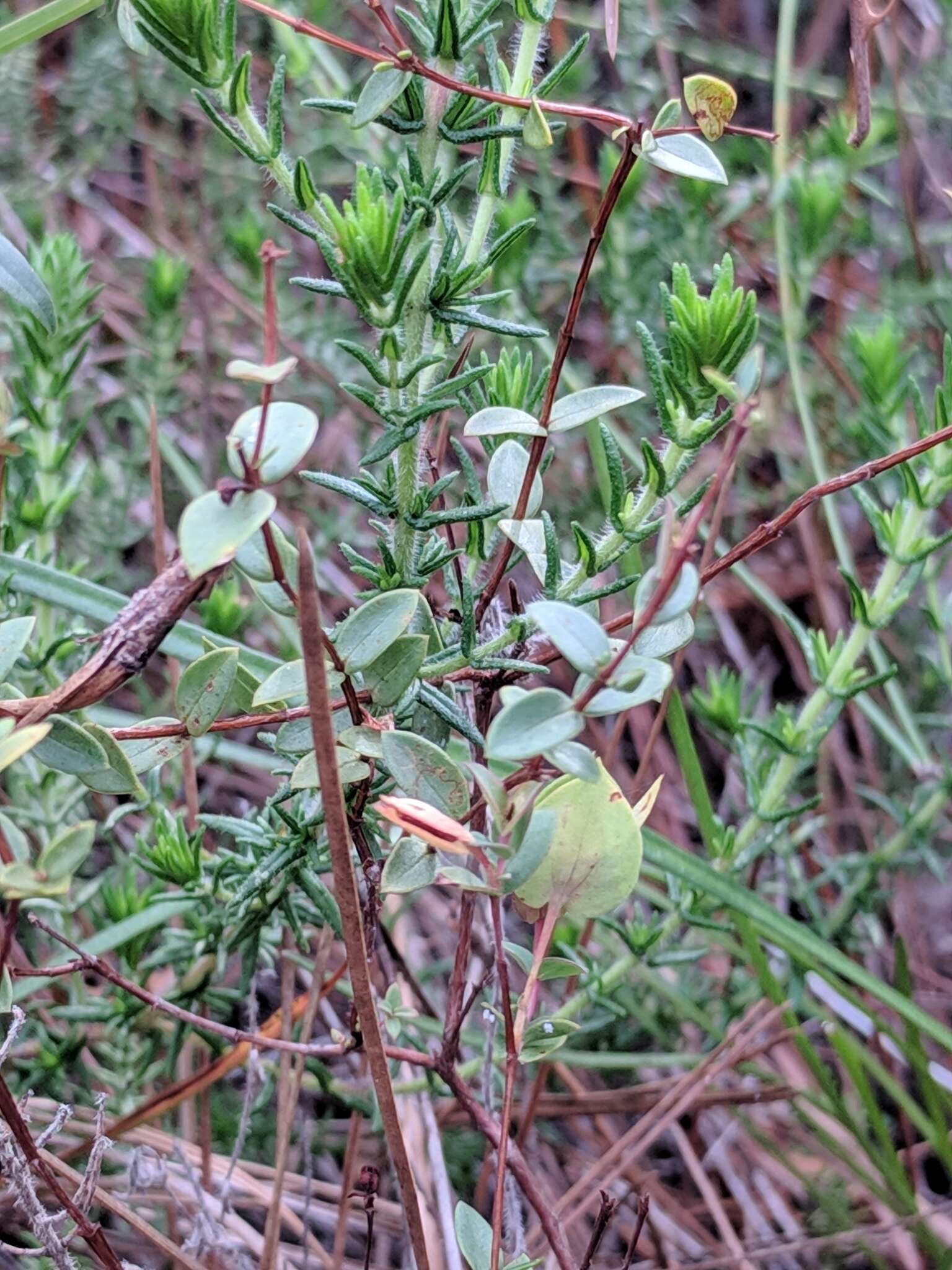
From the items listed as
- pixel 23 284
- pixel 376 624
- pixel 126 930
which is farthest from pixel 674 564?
pixel 126 930

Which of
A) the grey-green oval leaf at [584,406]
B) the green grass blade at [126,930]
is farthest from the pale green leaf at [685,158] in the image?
the green grass blade at [126,930]

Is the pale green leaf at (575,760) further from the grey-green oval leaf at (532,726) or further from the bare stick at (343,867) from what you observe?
the bare stick at (343,867)

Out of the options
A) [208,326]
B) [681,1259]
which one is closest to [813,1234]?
[681,1259]

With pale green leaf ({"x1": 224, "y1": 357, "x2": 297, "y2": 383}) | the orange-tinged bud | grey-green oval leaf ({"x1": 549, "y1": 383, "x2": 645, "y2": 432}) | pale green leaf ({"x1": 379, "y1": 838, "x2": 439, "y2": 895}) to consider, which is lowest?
pale green leaf ({"x1": 379, "y1": 838, "x2": 439, "y2": 895})

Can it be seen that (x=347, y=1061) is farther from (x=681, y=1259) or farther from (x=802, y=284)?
(x=802, y=284)

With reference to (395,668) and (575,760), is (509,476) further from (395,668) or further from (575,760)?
(575,760)

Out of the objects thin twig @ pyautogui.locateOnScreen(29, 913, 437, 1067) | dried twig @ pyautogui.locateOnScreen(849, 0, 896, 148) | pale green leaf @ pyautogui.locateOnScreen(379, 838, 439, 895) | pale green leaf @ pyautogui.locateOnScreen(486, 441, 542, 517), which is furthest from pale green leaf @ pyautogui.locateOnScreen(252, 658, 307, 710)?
dried twig @ pyautogui.locateOnScreen(849, 0, 896, 148)

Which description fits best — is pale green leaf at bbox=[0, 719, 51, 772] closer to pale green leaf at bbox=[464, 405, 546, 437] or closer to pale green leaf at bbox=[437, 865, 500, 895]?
pale green leaf at bbox=[437, 865, 500, 895]

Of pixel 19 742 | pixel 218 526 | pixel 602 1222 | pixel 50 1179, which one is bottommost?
pixel 602 1222

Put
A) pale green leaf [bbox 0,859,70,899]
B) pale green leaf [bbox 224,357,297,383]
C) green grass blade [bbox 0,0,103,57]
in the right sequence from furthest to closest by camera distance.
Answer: green grass blade [bbox 0,0,103,57], pale green leaf [bbox 0,859,70,899], pale green leaf [bbox 224,357,297,383]
